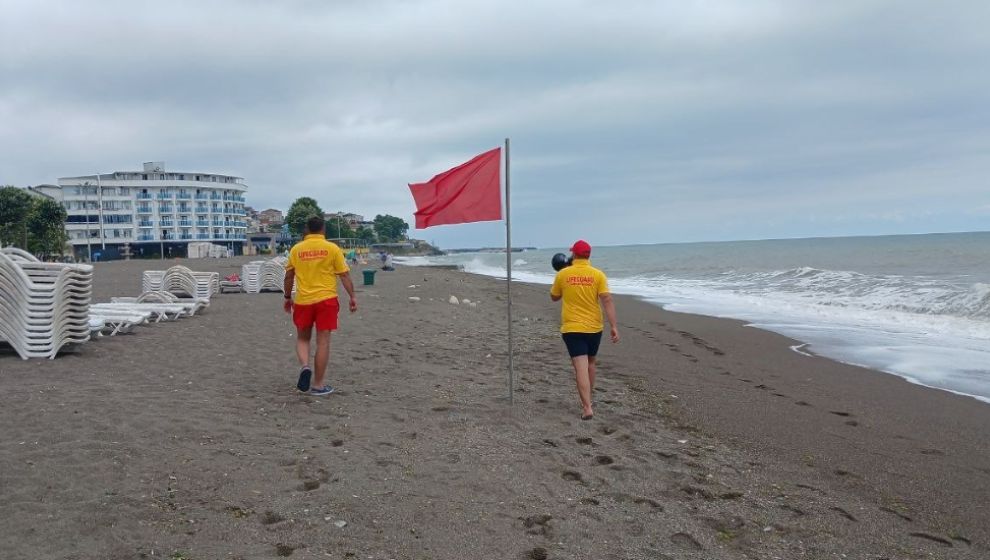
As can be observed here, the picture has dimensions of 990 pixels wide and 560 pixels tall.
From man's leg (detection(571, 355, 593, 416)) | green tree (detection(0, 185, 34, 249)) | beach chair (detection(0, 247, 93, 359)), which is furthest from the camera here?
green tree (detection(0, 185, 34, 249))

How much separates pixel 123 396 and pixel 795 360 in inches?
349

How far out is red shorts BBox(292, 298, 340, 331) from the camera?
6094 mm

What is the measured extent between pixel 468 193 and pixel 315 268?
164 centimetres

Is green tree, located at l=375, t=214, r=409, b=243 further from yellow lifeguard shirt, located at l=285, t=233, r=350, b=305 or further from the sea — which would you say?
yellow lifeguard shirt, located at l=285, t=233, r=350, b=305

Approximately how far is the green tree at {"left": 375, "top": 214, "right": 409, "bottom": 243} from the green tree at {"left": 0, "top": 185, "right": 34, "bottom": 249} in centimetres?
10140

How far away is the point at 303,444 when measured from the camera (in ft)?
15.1

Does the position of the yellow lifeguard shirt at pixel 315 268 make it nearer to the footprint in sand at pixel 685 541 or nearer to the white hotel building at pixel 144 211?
the footprint in sand at pixel 685 541

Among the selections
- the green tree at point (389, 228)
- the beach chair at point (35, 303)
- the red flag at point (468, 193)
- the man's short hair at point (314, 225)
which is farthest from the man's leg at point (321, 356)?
the green tree at point (389, 228)

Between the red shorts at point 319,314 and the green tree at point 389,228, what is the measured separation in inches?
5810

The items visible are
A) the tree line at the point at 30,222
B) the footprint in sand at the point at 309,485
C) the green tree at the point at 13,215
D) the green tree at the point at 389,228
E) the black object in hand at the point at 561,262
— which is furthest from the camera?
the green tree at the point at 389,228

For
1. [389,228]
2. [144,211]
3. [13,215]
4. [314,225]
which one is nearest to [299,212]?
[144,211]

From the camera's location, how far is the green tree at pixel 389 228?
516ft

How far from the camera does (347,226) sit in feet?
383

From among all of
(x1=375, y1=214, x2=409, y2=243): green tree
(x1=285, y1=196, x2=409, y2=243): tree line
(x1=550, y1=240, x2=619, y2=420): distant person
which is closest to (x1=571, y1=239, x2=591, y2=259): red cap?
(x1=550, y1=240, x2=619, y2=420): distant person
